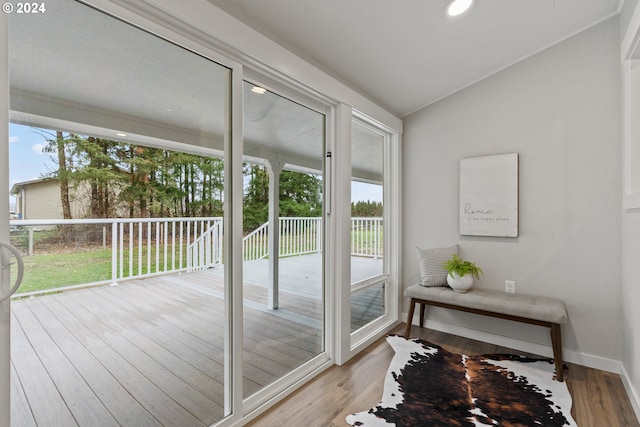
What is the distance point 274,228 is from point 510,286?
231cm

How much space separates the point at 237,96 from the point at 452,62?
1942 mm

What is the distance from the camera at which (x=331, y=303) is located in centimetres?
252

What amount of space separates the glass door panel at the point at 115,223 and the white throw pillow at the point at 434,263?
2.07 m

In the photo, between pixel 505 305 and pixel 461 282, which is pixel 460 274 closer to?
pixel 461 282

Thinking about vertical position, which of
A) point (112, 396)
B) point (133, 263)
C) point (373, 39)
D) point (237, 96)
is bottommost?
point (112, 396)

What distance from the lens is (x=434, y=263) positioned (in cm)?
306

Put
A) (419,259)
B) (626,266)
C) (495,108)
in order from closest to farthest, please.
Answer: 1. (626,266)
2. (495,108)
3. (419,259)

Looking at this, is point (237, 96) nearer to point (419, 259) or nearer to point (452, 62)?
point (452, 62)

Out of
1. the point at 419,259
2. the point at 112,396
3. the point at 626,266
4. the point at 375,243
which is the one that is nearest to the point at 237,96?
the point at 112,396

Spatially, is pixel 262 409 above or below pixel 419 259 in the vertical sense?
below

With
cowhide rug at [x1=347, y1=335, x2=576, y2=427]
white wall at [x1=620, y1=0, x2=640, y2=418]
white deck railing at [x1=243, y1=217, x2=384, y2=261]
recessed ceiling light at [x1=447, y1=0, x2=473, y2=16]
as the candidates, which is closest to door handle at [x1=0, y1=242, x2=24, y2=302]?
white deck railing at [x1=243, y1=217, x2=384, y2=261]

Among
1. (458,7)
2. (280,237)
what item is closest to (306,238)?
(280,237)

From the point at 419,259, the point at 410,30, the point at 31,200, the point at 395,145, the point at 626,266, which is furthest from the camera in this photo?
the point at 395,145

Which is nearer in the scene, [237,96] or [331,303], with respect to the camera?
[237,96]
